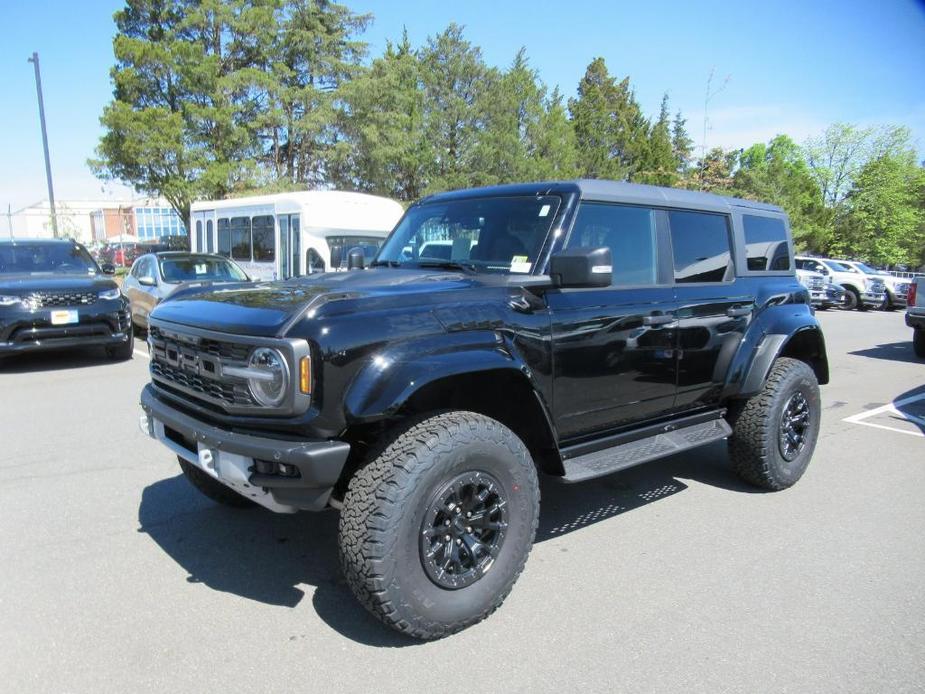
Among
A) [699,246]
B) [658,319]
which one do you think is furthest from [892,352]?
[658,319]

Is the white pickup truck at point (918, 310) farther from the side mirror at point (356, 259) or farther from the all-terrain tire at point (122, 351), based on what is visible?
the all-terrain tire at point (122, 351)

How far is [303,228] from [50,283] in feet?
17.9

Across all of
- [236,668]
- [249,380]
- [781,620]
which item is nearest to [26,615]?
[236,668]

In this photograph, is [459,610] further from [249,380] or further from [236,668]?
[249,380]

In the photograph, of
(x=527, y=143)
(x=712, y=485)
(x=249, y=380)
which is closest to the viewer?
(x=249, y=380)

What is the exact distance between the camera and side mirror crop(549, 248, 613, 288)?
3.17 m

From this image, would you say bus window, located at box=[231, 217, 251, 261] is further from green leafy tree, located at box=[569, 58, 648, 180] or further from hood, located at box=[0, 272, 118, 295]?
green leafy tree, located at box=[569, 58, 648, 180]

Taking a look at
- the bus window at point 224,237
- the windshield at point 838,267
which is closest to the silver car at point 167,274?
the bus window at point 224,237

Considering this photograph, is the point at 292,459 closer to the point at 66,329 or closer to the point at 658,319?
the point at 658,319

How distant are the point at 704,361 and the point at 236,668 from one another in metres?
3.10

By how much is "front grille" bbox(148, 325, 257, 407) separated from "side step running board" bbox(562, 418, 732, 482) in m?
1.63

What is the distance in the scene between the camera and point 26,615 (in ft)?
9.61

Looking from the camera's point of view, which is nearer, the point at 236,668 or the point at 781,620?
the point at 236,668

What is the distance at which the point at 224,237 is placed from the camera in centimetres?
1633
